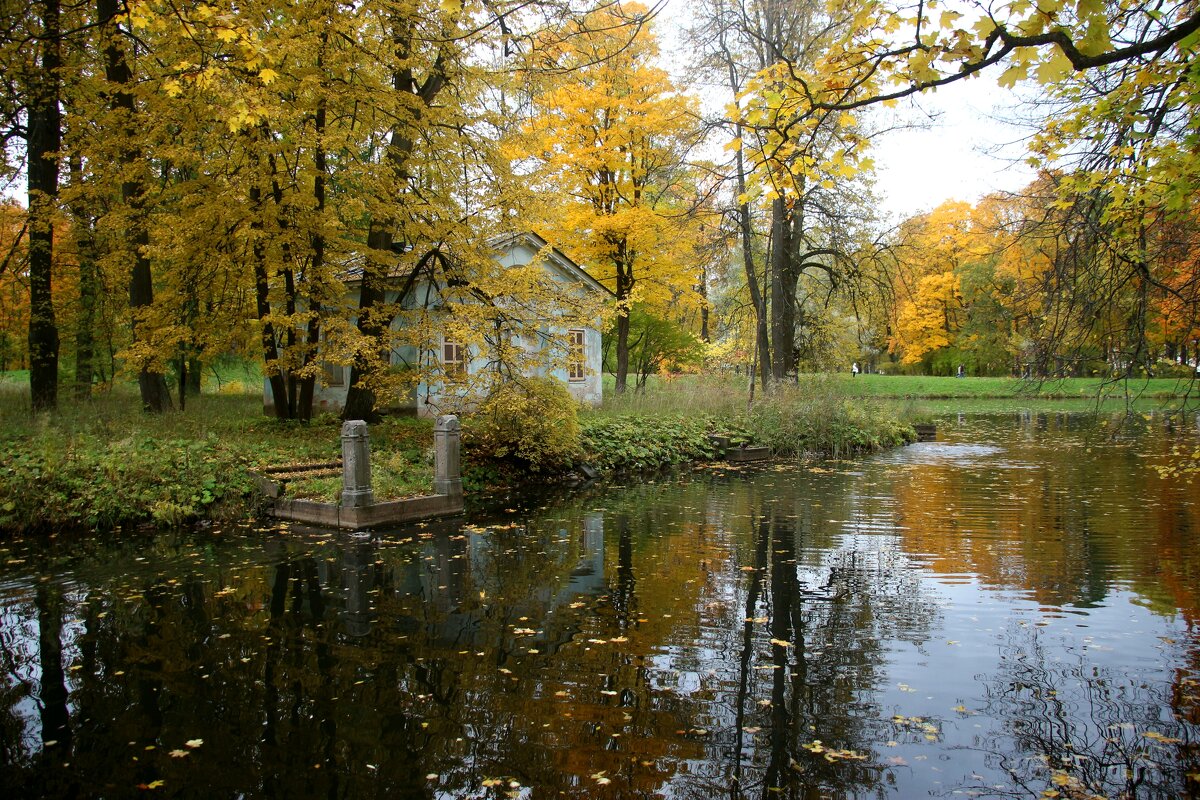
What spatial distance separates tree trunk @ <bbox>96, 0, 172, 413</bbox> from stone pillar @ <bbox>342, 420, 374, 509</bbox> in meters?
5.57

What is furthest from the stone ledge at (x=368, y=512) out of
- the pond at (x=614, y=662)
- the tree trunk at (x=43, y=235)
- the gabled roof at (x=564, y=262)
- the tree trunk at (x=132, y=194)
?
the gabled roof at (x=564, y=262)

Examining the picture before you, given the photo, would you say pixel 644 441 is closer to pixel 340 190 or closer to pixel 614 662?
pixel 340 190

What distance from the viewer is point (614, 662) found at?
16.2 feet

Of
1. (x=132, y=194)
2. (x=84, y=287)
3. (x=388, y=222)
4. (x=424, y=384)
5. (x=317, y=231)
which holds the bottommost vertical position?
(x=424, y=384)

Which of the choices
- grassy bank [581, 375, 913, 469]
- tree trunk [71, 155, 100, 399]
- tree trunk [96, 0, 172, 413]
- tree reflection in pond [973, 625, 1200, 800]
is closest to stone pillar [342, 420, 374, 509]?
tree trunk [96, 0, 172, 413]

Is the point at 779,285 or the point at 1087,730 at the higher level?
the point at 779,285

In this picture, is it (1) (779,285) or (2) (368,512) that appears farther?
(1) (779,285)

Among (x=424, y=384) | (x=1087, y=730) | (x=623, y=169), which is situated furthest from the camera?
(x=623, y=169)

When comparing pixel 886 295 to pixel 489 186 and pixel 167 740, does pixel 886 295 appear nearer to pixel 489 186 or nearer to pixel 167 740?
pixel 489 186

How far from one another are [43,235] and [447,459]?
9.29m

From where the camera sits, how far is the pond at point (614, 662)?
360 centimetres

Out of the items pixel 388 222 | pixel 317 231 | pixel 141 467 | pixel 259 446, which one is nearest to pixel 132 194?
pixel 317 231

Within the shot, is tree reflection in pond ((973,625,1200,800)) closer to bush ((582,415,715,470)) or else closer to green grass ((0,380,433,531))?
green grass ((0,380,433,531))

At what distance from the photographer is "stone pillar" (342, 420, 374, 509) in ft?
33.3
